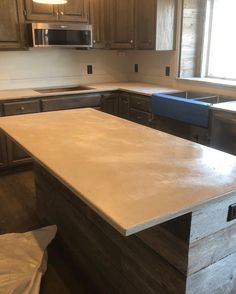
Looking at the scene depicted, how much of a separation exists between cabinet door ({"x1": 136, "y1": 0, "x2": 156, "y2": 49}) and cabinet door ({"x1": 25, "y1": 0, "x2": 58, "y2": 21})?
102cm

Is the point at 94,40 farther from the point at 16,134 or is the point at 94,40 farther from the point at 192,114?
the point at 16,134

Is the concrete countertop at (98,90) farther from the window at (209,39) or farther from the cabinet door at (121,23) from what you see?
the cabinet door at (121,23)

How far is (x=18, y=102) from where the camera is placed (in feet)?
11.4

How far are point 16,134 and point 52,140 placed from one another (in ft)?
0.94

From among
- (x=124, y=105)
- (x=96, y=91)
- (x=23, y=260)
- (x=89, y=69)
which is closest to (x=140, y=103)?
(x=124, y=105)

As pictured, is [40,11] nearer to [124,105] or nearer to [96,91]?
[96,91]

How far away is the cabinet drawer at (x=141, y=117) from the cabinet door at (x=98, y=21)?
0.99 meters

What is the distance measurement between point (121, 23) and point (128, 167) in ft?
10.2

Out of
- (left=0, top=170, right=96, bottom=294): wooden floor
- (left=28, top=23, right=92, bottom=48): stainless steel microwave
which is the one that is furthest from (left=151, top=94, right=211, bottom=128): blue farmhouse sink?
(left=0, top=170, right=96, bottom=294): wooden floor

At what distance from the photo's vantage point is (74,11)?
379 centimetres

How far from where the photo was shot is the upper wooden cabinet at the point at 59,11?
353 cm

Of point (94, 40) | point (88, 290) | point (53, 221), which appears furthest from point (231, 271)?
point (94, 40)

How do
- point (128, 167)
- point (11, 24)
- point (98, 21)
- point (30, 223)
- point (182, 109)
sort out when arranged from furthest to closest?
point (98, 21)
point (11, 24)
point (182, 109)
point (30, 223)
point (128, 167)

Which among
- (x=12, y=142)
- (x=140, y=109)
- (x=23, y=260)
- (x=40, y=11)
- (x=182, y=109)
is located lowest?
(x=23, y=260)
